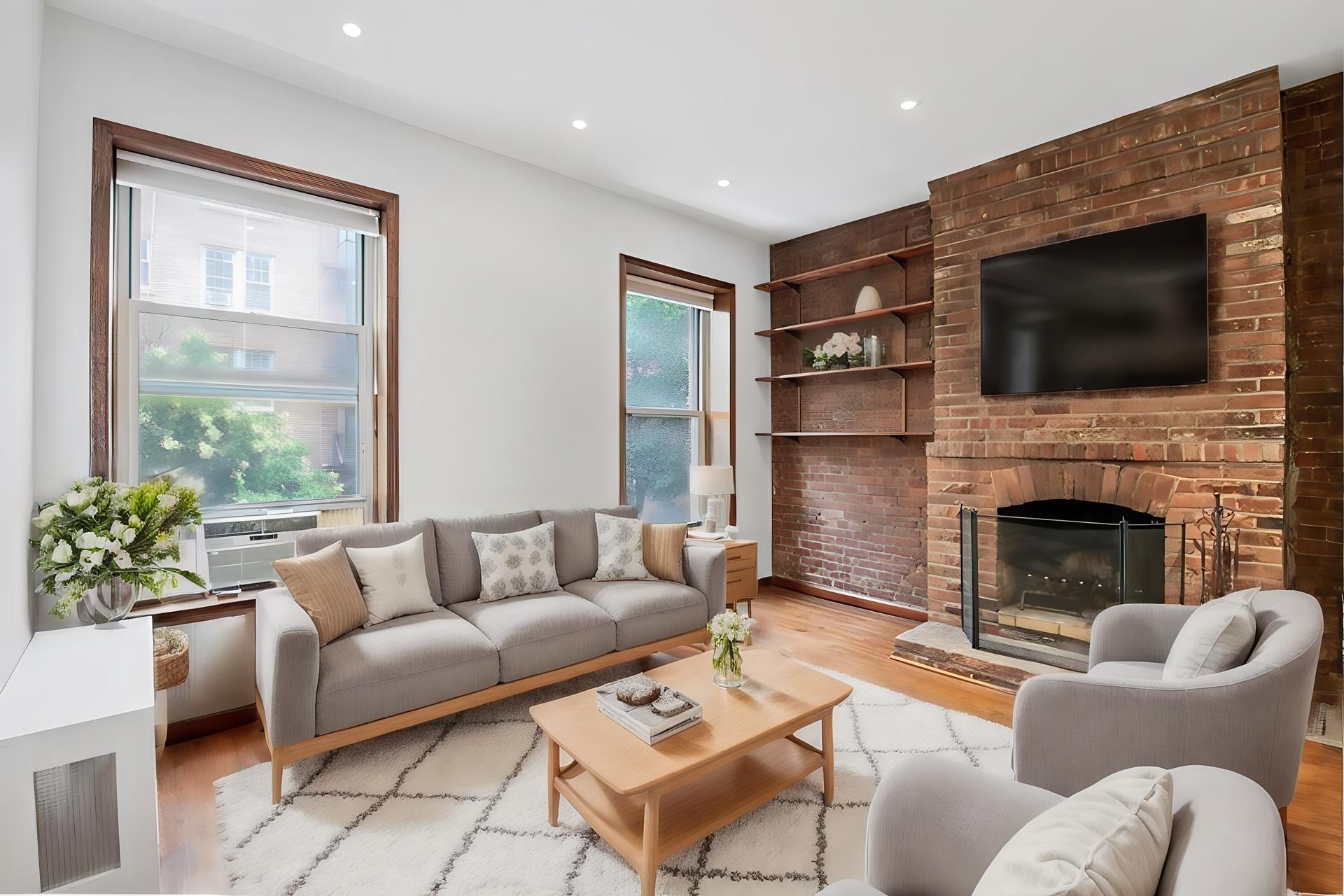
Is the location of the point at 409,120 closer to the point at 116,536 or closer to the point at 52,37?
the point at 52,37

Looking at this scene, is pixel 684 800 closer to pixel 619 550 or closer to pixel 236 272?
pixel 619 550

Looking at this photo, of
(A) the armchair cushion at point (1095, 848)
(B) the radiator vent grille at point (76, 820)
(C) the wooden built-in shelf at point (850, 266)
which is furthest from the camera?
(C) the wooden built-in shelf at point (850, 266)

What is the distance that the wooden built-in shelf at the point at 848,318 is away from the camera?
430 cm

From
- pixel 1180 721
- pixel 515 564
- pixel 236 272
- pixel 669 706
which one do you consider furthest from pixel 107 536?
pixel 1180 721

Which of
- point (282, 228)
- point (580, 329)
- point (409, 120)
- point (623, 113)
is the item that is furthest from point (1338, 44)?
Result: point (282, 228)

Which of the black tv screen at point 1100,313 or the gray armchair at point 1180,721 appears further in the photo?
the black tv screen at point 1100,313

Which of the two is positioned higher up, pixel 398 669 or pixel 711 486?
pixel 711 486

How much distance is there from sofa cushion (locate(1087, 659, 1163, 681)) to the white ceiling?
239 cm

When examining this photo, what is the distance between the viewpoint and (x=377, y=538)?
3.05 m

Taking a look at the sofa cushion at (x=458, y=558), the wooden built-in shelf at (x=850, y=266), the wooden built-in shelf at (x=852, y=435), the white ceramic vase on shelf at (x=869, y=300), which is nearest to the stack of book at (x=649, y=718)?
A: the sofa cushion at (x=458, y=558)

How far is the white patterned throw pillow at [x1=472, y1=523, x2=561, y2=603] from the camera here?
10.4 feet

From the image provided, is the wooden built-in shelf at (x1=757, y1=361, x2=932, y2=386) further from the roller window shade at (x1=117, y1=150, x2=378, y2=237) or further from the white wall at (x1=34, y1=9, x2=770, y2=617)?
the roller window shade at (x1=117, y1=150, x2=378, y2=237)

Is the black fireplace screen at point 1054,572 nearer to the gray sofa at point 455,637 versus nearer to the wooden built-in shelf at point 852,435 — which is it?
the wooden built-in shelf at point 852,435

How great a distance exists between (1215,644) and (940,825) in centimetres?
116
